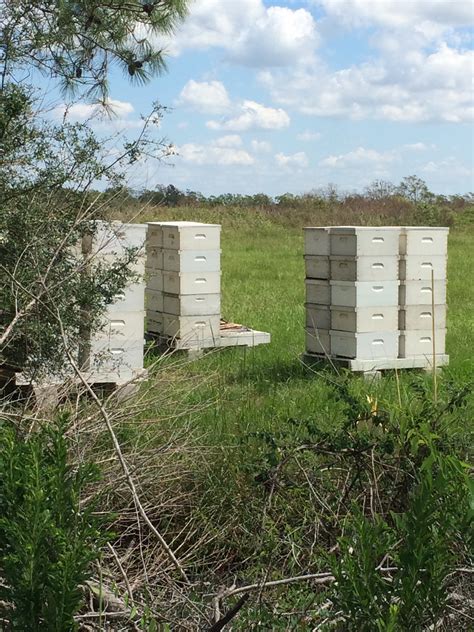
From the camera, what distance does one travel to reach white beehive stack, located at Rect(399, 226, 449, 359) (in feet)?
26.2

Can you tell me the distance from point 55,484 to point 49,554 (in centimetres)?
19

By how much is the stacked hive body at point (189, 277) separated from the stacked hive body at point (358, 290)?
43.1 inches

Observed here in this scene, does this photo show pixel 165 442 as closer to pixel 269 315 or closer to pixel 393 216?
pixel 269 315

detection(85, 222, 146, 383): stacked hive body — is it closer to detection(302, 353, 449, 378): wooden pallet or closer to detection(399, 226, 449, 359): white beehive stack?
detection(302, 353, 449, 378): wooden pallet

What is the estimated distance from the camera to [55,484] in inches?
97.0

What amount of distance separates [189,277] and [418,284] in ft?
6.82

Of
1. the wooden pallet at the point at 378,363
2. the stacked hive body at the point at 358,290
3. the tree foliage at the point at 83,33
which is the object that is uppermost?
the tree foliage at the point at 83,33

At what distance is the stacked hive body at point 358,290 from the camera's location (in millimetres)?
7797

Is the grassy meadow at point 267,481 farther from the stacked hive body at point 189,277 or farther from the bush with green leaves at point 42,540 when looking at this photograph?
the stacked hive body at point 189,277

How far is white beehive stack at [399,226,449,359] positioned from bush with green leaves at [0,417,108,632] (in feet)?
19.0

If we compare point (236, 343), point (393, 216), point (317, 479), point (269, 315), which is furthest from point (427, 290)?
point (393, 216)

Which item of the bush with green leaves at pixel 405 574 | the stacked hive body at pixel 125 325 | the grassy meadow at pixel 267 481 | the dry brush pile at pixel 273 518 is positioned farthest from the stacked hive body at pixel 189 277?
the bush with green leaves at pixel 405 574

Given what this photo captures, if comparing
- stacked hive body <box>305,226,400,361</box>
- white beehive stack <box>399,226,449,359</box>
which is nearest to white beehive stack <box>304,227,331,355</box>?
stacked hive body <box>305,226,400,361</box>

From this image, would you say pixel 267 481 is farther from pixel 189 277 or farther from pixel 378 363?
pixel 189 277
